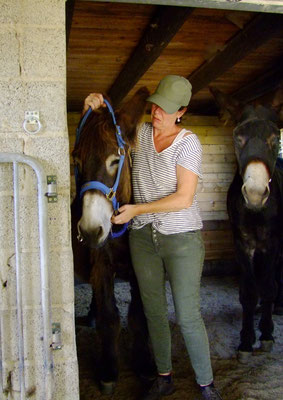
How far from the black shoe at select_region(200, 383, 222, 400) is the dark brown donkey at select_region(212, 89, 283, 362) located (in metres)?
1.07

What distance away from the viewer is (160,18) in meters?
3.41

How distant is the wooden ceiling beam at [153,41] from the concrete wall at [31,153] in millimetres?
1407

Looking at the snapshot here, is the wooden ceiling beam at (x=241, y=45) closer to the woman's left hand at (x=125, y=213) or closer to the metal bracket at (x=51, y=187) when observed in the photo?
the woman's left hand at (x=125, y=213)

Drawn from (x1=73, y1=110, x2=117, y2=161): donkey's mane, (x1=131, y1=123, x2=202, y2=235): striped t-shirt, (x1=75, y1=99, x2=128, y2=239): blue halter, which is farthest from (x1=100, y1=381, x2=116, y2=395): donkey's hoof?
(x1=73, y1=110, x2=117, y2=161): donkey's mane

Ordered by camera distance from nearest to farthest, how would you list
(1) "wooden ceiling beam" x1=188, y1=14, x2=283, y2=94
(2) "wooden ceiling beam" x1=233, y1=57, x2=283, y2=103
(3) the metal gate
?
1. (3) the metal gate
2. (1) "wooden ceiling beam" x1=188, y1=14, x2=283, y2=94
3. (2) "wooden ceiling beam" x1=233, y1=57, x2=283, y2=103

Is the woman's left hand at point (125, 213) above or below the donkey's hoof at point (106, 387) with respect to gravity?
above

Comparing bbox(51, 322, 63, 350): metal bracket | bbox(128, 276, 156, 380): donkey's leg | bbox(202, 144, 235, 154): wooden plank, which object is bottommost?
bbox(128, 276, 156, 380): donkey's leg

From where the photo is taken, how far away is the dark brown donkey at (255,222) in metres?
3.63

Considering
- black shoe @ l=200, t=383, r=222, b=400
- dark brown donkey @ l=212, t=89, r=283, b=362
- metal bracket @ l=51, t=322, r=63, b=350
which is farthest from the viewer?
dark brown donkey @ l=212, t=89, r=283, b=362

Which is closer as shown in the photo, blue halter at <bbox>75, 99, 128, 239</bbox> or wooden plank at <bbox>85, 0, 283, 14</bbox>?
wooden plank at <bbox>85, 0, 283, 14</bbox>

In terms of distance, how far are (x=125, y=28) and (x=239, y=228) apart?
2.20 meters

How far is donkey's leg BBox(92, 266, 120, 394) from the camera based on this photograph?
301 centimetres

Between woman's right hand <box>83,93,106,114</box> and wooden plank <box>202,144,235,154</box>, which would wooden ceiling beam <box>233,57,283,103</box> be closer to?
wooden plank <box>202,144,235,154</box>

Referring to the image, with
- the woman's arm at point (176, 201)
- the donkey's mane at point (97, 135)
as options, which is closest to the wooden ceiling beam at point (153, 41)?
the donkey's mane at point (97, 135)
